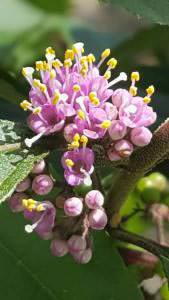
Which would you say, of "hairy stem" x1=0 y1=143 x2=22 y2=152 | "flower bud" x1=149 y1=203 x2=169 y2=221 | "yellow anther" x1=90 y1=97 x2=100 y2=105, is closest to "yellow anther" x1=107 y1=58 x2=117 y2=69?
"yellow anther" x1=90 y1=97 x2=100 y2=105

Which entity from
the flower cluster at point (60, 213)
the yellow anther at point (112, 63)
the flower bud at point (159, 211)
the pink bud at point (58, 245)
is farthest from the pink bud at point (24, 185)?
the flower bud at point (159, 211)

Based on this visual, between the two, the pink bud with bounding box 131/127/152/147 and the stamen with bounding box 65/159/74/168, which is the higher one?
the stamen with bounding box 65/159/74/168

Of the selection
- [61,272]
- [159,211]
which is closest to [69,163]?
[61,272]

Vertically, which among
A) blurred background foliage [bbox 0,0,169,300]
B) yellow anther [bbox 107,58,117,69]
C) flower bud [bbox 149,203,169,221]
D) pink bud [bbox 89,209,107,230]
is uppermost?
yellow anther [bbox 107,58,117,69]

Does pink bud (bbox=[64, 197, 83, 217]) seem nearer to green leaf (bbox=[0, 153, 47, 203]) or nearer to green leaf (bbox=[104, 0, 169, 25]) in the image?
green leaf (bbox=[0, 153, 47, 203])

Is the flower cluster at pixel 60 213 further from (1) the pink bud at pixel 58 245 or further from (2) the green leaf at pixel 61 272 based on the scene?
(2) the green leaf at pixel 61 272

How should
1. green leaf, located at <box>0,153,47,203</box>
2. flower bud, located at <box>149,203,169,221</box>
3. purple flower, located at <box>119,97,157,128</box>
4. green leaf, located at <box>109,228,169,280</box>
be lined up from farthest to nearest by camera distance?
flower bud, located at <box>149,203,169,221</box>, green leaf, located at <box>109,228,169,280</box>, purple flower, located at <box>119,97,157,128</box>, green leaf, located at <box>0,153,47,203</box>

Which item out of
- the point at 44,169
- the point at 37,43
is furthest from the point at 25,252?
the point at 37,43
